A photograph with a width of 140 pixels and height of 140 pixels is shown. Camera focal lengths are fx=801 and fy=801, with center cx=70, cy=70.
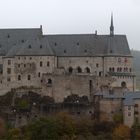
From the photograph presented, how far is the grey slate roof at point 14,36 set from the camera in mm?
112938

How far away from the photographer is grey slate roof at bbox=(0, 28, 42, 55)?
11294 centimetres

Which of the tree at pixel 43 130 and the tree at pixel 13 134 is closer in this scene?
the tree at pixel 43 130

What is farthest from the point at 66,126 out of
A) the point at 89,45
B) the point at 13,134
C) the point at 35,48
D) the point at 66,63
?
the point at 89,45

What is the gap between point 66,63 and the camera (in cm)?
11044

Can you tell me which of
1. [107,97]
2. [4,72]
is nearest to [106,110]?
[107,97]

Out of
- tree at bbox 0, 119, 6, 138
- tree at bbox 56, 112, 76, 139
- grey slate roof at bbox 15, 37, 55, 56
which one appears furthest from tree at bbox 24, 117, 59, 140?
grey slate roof at bbox 15, 37, 55, 56

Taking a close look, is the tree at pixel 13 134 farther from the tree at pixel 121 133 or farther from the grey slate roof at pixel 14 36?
the grey slate roof at pixel 14 36

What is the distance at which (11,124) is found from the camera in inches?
3944

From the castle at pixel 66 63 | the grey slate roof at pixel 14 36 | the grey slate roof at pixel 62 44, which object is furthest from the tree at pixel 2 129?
the grey slate roof at pixel 14 36

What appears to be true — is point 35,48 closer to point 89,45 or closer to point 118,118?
point 89,45

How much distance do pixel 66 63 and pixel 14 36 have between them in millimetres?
9274

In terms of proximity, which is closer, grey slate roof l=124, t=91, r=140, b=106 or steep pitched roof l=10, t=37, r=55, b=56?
grey slate roof l=124, t=91, r=140, b=106

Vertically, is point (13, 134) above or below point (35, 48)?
below

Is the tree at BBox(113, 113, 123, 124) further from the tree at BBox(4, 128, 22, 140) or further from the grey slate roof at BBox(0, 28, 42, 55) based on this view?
the grey slate roof at BBox(0, 28, 42, 55)
